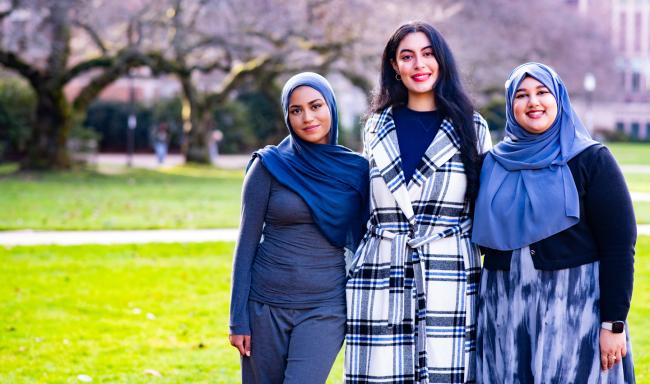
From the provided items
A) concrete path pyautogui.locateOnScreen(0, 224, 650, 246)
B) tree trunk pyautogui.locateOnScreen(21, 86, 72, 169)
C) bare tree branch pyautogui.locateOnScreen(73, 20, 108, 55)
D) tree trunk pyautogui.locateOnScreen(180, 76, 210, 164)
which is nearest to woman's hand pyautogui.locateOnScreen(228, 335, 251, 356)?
concrete path pyautogui.locateOnScreen(0, 224, 650, 246)

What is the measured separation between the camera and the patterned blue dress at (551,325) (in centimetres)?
353

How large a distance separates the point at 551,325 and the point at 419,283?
0.55 m

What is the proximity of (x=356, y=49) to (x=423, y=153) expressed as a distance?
68.5ft

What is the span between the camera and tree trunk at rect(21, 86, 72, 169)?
23.0 metres

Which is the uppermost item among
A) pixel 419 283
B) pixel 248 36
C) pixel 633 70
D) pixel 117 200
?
pixel 633 70

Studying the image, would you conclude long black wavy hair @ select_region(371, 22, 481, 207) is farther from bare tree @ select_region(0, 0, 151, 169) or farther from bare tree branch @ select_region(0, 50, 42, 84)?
bare tree branch @ select_region(0, 50, 42, 84)

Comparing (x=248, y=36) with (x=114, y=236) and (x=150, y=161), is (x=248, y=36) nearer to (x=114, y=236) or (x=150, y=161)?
(x=150, y=161)

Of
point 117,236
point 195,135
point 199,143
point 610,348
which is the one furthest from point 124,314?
point 199,143

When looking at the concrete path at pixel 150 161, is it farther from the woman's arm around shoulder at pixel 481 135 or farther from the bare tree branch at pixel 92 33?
the woman's arm around shoulder at pixel 481 135

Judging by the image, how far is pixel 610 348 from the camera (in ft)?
11.4

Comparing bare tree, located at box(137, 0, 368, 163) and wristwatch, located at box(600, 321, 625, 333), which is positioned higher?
bare tree, located at box(137, 0, 368, 163)

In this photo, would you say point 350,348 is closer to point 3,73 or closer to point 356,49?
point 356,49

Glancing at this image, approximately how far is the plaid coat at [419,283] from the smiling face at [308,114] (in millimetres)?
321

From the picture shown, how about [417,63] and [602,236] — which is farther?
→ [417,63]
